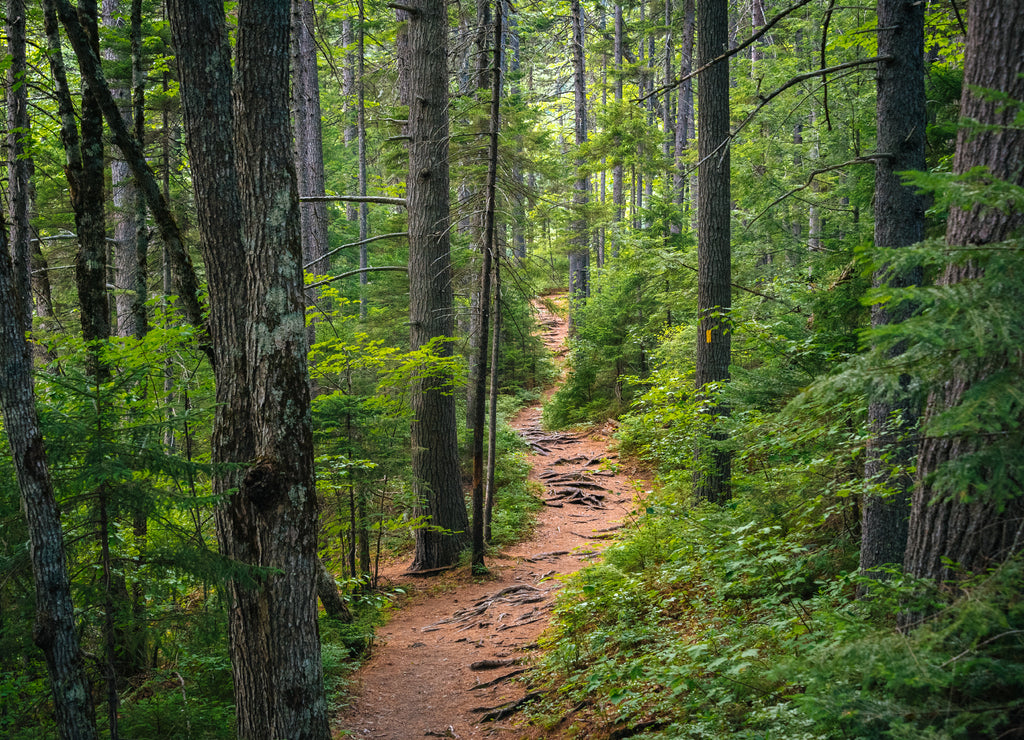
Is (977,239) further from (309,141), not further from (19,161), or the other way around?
(309,141)

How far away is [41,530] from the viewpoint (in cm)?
384

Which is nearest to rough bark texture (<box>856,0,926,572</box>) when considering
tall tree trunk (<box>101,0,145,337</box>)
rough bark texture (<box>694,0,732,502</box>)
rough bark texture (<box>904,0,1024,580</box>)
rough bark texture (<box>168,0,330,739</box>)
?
rough bark texture (<box>904,0,1024,580</box>)

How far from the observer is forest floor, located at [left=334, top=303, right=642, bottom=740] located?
19.7ft

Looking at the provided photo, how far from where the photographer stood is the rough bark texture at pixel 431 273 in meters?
9.78

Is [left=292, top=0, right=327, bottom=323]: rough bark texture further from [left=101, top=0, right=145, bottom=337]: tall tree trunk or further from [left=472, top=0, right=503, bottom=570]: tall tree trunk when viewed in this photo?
[left=472, top=0, right=503, bottom=570]: tall tree trunk

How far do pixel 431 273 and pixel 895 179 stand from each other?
6832 millimetres

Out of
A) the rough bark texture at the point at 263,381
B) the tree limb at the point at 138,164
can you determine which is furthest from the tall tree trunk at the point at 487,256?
the rough bark texture at the point at 263,381

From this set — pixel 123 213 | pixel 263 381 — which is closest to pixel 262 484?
pixel 263 381

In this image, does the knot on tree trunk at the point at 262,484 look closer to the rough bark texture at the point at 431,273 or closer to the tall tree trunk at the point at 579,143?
the rough bark texture at the point at 431,273

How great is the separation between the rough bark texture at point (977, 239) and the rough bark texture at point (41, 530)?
4755mm

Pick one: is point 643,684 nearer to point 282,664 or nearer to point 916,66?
point 282,664

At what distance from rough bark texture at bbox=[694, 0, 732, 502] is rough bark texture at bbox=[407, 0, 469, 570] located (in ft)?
12.5

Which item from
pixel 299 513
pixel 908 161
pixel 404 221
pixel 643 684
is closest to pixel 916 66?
pixel 908 161

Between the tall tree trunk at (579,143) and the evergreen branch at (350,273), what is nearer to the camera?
the evergreen branch at (350,273)
